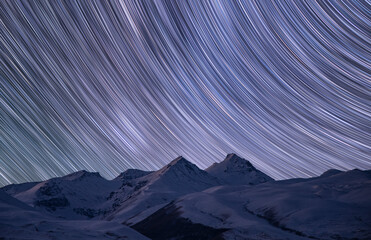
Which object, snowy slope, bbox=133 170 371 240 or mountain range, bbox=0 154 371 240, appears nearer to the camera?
mountain range, bbox=0 154 371 240

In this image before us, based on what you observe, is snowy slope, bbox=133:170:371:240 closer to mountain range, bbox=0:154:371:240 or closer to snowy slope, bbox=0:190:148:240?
mountain range, bbox=0:154:371:240

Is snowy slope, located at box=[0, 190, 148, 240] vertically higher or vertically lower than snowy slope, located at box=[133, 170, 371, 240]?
higher

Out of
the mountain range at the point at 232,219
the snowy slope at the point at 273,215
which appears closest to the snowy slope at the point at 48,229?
the mountain range at the point at 232,219

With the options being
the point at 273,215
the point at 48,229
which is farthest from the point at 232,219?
the point at 48,229

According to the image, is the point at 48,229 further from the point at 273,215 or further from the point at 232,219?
the point at 273,215

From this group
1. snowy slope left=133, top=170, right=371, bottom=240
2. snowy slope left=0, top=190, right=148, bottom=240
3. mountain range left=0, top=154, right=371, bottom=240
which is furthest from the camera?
snowy slope left=133, top=170, right=371, bottom=240

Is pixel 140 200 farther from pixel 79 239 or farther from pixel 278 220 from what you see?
pixel 79 239

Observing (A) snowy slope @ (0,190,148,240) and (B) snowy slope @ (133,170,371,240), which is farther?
(B) snowy slope @ (133,170,371,240)

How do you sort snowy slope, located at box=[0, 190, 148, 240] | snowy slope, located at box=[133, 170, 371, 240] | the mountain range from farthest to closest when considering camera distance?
snowy slope, located at box=[133, 170, 371, 240] < the mountain range < snowy slope, located at box=[0, 190, 148, 240]

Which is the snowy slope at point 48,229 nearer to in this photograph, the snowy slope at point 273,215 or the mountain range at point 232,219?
the mountain range at point 232,219

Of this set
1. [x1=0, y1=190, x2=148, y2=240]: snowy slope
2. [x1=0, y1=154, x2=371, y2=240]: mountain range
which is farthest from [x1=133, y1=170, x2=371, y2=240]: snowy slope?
[x1=0, y1=190, x2=148, y2=240]: snowy slope
